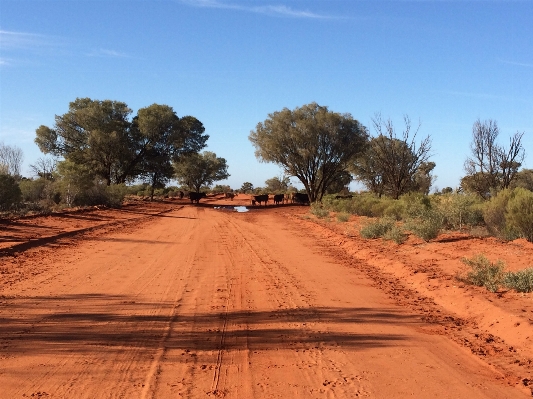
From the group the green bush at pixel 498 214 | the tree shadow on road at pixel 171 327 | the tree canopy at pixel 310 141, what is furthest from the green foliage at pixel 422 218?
the tree canopy at pixel 310 141

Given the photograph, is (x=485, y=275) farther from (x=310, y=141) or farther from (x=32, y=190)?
(x=310, y=141)

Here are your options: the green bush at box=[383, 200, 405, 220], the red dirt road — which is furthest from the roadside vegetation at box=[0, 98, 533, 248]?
the red dirt road

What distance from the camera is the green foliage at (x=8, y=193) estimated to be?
2539cm

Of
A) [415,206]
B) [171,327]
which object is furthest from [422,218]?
[171,327]

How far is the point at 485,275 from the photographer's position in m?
9.87

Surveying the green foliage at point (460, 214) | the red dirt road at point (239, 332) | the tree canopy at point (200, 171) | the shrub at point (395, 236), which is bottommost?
the red dirt road at point (239, 332)

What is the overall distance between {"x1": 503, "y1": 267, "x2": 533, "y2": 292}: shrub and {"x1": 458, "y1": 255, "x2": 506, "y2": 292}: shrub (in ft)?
0.56

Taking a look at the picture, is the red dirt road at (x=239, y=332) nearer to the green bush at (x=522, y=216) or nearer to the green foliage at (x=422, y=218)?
the green foliage at (x=422, y=218)

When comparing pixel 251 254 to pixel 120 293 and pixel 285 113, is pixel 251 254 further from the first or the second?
pixel 285 113

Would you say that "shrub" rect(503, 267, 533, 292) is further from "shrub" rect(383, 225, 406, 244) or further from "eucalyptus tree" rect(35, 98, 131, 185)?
"eucalyptus tree" rect(35, 98, 131, 185)

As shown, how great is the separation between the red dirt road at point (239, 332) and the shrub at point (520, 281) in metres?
0.81

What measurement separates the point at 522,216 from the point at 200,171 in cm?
7776

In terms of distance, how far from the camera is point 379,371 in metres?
5.63

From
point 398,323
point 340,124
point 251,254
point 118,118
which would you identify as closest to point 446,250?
point 251,254
